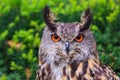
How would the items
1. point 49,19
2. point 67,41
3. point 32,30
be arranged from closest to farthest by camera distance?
point 67,41 < point 49,19 < point 32,30

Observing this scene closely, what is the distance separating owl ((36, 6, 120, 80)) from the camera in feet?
21.4

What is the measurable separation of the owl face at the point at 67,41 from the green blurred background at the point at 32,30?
796mm

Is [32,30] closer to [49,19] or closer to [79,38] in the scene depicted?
[49,19]

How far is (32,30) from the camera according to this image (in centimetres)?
791

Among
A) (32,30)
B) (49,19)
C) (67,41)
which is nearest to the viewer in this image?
(67,41)

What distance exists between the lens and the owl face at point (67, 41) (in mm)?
6496

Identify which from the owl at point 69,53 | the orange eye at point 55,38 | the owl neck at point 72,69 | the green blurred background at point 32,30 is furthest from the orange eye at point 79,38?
the green blurred background at point 32,30

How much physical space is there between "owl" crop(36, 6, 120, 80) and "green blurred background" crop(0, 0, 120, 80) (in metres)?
0.71

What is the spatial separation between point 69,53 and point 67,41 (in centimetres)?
12

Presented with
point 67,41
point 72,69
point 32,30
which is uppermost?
point 67,41

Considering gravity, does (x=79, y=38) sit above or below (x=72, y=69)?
above

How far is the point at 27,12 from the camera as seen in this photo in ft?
26.8

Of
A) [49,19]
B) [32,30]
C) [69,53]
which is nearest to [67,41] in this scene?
[69,53]

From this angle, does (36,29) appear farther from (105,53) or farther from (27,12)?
(105,53)
